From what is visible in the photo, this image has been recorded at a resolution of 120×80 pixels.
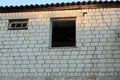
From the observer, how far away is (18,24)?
16.5 m

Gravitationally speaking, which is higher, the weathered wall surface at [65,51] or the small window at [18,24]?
the small window at [18,24]

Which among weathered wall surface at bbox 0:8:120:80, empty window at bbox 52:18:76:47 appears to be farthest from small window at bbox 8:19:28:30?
empty window at bbox 52:18:76:47

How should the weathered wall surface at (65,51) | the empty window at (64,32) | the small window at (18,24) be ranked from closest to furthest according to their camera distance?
the weathered wall surface at (65,51) < the empty window at (64,32) < the small window at (18,24)

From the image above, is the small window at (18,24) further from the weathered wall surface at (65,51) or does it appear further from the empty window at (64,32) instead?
the empty window at (64,32)

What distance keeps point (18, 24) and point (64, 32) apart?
7.30 ft

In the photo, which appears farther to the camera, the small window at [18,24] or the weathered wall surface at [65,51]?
the small window at [18,24]

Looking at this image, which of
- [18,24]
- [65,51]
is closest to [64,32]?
[65,51]

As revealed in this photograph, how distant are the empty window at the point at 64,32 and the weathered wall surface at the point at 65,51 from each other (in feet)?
0.99

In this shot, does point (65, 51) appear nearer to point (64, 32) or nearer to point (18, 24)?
point (64, 32)

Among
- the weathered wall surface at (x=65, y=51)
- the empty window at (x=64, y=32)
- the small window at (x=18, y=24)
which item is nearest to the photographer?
the weathered wall surface at (x=65, y=51)

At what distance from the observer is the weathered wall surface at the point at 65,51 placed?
14984 mm

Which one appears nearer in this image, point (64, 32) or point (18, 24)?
point (64, 32)

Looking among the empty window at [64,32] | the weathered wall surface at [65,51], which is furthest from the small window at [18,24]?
the empty window at [64,32]

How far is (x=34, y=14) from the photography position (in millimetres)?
16297
